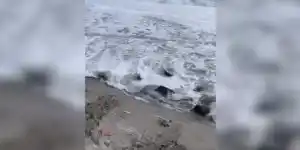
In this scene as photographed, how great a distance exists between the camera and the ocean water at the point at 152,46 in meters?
1.41

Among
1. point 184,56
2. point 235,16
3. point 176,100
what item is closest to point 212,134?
point 176,100

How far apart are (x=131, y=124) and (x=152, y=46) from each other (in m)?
0.24

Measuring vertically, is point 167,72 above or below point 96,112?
above

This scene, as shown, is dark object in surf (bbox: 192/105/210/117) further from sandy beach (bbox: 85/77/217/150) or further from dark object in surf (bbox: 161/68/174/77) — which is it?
dark object in surf (bbox: 161/68/174/77)

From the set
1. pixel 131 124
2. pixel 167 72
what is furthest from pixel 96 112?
pixel 167 72

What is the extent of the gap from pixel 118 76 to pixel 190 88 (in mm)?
221

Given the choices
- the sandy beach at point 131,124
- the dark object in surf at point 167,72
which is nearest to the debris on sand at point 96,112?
the sandy beach at point 131,124

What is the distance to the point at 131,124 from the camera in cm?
140

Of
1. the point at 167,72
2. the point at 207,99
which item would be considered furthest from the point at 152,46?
the point at 207,99

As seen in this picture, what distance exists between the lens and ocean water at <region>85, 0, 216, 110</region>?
1.41 meters

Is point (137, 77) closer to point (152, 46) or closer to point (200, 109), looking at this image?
point (152, 46)

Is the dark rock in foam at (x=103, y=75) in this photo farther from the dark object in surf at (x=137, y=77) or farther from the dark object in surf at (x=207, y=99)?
the dark object in surf at (x=207, y=99)

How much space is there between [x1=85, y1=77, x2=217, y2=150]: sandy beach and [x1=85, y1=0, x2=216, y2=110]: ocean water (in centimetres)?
3

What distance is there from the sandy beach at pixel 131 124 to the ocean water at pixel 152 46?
33 mm
